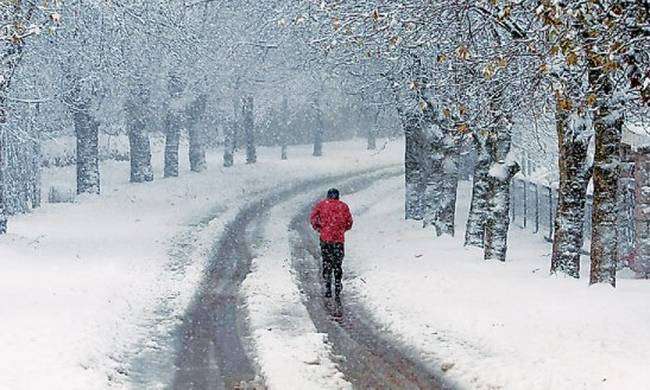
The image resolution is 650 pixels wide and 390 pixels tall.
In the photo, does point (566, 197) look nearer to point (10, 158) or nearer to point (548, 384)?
point (548, 384)

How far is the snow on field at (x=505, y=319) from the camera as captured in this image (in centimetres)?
976

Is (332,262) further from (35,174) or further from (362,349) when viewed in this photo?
(35,174)

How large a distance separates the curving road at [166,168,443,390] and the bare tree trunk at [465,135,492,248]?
370 cm

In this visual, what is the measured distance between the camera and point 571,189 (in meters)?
14.8

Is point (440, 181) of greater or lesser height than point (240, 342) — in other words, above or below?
above

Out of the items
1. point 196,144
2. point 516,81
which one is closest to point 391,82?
point 516,81

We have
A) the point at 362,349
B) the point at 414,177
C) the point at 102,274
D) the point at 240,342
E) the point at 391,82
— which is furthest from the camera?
the point at 414,177

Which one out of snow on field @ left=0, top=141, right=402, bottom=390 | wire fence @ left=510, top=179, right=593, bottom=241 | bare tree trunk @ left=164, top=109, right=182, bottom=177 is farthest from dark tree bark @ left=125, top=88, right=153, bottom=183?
wire fence @ left=510, top=179, right=593, bottom=241

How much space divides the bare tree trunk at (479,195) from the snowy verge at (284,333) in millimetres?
4235

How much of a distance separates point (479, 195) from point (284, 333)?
8957 mm

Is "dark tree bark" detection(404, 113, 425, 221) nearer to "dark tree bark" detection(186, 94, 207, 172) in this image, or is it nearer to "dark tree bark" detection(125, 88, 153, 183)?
"dark tree bark" detection(125, 88, 153, 183)

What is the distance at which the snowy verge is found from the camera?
10.1 meters

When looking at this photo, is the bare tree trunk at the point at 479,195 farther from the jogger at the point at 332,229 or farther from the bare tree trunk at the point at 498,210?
the jogger at the point at 332,229

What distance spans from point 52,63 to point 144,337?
1459 centimetres
